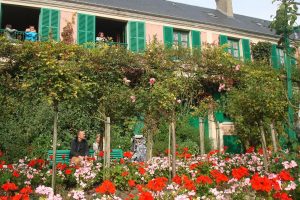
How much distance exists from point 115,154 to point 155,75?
3.61 m

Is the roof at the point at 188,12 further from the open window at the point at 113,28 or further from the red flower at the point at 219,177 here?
the red flower at the point at 219,177

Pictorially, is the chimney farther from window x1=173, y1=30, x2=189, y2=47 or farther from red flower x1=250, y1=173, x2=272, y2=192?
red flower x1=250, y1=173, x2=272, y2=192

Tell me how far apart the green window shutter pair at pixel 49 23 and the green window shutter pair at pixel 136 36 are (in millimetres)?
3202

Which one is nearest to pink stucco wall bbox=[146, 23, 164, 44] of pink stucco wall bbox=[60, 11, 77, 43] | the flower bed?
pink stucco wall bbox=[60, 11, 77, 43]

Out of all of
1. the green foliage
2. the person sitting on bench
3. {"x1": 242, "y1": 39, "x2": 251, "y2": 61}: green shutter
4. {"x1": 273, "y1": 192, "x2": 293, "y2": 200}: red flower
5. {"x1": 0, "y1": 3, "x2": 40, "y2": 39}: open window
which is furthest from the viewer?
the green foliage

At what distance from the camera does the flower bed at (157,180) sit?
153 inches

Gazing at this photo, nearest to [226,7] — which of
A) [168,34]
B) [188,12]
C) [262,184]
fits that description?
[188,12]

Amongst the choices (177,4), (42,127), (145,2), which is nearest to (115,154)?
(42,127)

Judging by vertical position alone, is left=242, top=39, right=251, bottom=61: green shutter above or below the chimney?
below

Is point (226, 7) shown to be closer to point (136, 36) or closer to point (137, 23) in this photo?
point (137, 23)

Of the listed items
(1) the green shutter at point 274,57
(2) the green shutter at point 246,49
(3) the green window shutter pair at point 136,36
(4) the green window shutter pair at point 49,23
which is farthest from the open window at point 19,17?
(1) the green shutter at point 274,57

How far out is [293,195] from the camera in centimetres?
427

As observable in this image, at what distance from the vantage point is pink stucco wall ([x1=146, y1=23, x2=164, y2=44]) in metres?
15.9

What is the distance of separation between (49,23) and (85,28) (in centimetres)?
150
